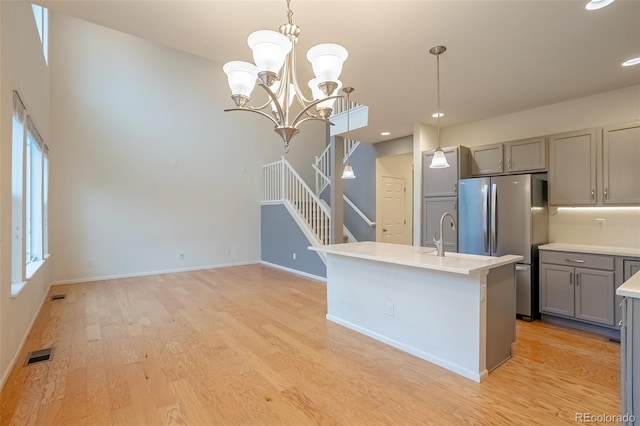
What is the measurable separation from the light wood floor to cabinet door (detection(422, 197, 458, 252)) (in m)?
1.29

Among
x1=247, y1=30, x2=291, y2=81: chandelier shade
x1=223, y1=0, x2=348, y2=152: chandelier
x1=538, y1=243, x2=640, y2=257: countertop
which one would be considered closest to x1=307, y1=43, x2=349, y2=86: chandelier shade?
x1=223, y1=0, x2=348, y2=152: chandelier

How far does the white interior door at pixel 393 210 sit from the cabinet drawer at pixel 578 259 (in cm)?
301

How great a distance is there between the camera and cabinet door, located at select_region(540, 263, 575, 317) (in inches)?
134

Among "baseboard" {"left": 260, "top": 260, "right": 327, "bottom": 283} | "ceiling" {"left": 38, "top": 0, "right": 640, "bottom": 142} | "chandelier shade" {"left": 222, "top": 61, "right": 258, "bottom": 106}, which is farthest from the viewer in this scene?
"baseboard" {"left": 260, "top": 260, "right": 327, "bottom": 283}

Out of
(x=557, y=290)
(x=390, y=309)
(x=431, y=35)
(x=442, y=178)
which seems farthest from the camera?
(x=442, y=178)

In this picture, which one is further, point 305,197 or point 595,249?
point 305,197

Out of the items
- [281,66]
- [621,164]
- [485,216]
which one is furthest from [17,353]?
[621,164]

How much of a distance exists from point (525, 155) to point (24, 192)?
559 centimetres

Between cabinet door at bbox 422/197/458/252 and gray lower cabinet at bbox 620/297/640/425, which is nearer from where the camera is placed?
gray lower cabinet at bbox 620/297/640/425

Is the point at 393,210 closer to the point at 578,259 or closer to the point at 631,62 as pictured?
the point at 578,259

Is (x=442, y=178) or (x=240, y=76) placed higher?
(x=240, y=76)

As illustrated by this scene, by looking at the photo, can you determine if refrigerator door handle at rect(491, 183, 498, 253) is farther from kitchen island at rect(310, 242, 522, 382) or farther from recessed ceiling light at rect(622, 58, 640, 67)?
recessed ceiling light at rect(622, 58, 640, 67)

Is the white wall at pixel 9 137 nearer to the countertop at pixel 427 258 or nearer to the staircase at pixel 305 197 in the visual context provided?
the countertop at pixel 427 258

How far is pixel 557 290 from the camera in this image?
3.50m
